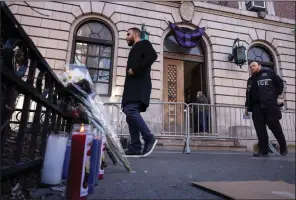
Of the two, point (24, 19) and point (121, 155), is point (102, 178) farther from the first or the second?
point (24, 19)

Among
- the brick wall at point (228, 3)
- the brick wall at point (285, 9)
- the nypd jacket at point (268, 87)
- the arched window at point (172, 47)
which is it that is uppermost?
the brick wall at point (285, 9)

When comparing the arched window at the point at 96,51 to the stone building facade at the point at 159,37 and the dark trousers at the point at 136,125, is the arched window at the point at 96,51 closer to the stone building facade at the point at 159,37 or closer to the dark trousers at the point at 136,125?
the stone building facade at the point at 159,37

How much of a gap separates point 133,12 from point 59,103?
7959mm

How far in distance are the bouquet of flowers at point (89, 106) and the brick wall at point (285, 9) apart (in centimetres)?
1312

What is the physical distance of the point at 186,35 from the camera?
9.64 meters

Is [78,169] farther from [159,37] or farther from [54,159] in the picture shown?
[159,37]

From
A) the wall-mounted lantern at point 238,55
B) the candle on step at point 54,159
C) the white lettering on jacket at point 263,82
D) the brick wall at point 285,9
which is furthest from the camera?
the brick wall at point 285,9

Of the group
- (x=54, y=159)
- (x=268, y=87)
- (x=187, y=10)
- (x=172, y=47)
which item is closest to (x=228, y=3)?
(x=187, y=10)

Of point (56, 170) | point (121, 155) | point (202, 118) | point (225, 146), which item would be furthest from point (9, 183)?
point (225, 146)

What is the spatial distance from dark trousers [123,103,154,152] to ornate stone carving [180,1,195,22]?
25.6 ft

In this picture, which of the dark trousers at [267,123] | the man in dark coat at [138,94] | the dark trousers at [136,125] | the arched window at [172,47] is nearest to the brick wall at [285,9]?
the arched window at [172,47]

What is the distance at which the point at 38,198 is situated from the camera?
4.51 feet

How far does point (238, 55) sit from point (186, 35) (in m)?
2.45

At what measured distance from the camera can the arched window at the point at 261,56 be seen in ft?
36.1
